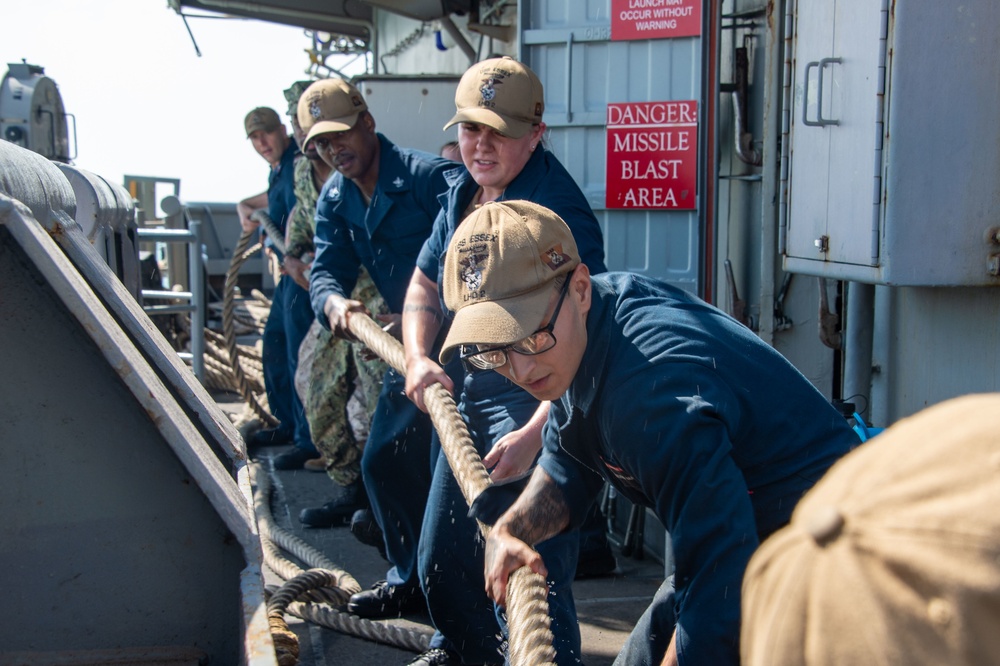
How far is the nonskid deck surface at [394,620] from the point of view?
12.3ft

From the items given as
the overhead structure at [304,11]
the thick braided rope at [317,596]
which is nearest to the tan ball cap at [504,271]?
the thick braided rope at [317,596]

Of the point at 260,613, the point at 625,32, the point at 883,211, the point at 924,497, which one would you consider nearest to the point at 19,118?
the point at 625,32

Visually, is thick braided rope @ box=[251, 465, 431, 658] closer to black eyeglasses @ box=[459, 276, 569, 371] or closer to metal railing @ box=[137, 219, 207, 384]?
metal railing @ box=[137, 219, 207, 384]

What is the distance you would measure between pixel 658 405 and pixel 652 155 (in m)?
3.49

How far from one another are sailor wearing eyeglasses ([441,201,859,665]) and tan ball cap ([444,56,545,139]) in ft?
3.63

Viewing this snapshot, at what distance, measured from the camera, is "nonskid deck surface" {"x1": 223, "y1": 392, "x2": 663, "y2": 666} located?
375 centimetres

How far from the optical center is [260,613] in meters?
1.77

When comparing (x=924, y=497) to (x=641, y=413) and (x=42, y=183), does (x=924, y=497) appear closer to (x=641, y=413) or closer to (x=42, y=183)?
(x=641, y=413)

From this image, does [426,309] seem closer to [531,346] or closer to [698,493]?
[531,346]

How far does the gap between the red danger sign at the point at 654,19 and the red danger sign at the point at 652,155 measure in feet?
1.06

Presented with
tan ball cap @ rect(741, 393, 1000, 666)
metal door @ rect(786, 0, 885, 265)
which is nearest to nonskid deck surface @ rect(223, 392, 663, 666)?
metal door @ rect(786, 0, 885, 265)

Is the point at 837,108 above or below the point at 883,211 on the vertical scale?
above

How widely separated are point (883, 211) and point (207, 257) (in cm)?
Answer: 1047

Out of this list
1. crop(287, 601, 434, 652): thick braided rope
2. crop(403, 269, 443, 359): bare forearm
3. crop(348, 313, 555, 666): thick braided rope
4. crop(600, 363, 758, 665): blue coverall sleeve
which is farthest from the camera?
crop(287, 601, 434, 652): thick braided rope
